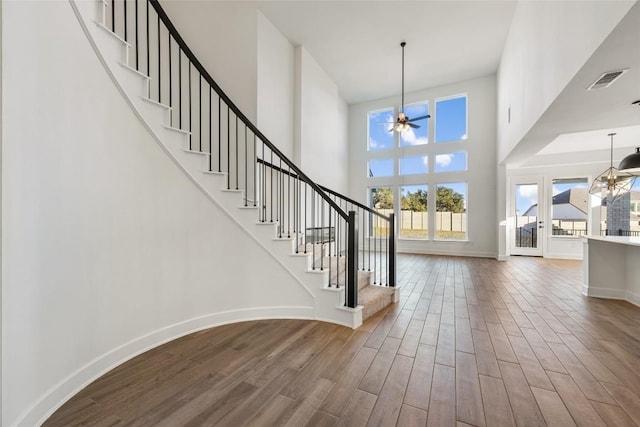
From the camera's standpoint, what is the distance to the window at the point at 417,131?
27.3ft

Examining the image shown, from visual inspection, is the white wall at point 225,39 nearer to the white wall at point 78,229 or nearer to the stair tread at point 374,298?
the white wall at point 78,229

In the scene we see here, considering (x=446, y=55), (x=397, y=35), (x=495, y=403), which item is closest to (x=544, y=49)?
(x=397, y=35)

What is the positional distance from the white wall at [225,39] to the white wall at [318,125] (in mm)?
1760

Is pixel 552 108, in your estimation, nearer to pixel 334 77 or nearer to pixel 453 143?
pixel 453 143

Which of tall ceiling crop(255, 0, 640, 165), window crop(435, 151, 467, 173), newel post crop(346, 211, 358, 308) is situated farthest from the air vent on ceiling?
window crop(435, 151, 467, 173)

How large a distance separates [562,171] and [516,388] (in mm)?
8124

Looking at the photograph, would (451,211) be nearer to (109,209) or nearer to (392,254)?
(392,254)

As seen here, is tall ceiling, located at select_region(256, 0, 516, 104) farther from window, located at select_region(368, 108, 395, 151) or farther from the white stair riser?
the white stair riser

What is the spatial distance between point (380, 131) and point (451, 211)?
3.52 m

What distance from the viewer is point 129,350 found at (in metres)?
2.14

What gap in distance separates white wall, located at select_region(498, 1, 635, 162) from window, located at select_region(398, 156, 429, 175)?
250 centimetres

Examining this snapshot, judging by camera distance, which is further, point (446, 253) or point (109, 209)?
point (446, 253)

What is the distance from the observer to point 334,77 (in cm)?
744

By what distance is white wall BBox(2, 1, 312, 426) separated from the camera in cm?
138
